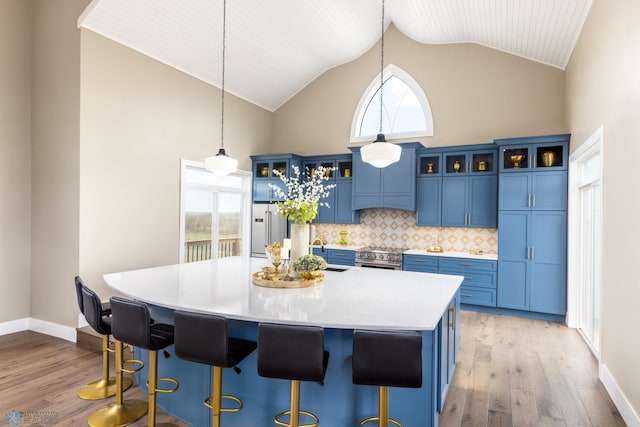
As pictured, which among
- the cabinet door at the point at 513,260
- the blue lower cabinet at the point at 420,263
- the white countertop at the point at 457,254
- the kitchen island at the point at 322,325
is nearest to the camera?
the kitchen island at the point at 322,325

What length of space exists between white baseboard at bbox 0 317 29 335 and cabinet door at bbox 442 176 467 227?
229 inches

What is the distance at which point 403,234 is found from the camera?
6.34 meters

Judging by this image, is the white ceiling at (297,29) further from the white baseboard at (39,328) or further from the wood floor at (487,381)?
the wood floor at (487,381)

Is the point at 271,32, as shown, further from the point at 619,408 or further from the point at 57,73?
the point at 619,408

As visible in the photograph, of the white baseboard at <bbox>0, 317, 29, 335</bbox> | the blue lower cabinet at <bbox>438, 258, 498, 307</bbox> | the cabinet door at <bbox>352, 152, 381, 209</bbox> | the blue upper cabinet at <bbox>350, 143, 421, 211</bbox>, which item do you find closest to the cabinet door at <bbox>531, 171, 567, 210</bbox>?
the blue lower cabinet at <bbox>438, 258, 498, 307</bbox>

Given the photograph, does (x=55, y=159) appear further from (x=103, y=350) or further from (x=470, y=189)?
(x=470, y=189)

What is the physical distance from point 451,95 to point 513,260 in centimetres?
278

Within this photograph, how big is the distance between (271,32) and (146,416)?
513 cm

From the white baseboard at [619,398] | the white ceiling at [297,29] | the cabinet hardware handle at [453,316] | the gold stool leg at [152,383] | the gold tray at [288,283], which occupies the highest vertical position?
the white ceiling at [297,29]

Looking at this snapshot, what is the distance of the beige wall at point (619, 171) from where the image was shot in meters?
2.51

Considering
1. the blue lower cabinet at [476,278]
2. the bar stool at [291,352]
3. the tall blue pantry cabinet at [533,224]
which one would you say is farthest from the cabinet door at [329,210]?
the bar stool at [291,352]

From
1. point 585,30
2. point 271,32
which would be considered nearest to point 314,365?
point 585,30

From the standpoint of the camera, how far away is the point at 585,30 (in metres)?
3.92

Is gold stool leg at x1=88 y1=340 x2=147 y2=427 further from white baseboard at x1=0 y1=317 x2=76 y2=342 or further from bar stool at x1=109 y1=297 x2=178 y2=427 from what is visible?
white baseboard at x1=0 y1=317 x2=76 y2=342
